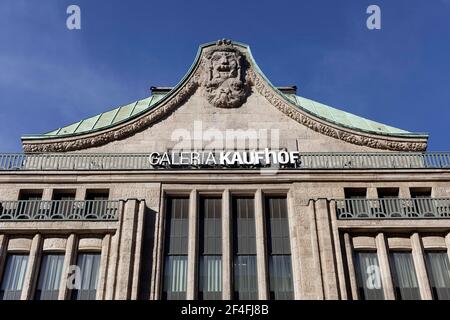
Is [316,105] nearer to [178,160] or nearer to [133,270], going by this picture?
[178,160]

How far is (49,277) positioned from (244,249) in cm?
931

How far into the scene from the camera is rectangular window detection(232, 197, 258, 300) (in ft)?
88.3

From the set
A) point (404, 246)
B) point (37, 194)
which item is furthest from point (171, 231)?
point (404, 246)

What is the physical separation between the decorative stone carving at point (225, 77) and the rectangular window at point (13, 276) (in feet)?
45.6

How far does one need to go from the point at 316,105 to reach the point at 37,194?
1839 cm

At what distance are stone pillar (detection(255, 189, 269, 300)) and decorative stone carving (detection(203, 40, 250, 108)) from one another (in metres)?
7.06

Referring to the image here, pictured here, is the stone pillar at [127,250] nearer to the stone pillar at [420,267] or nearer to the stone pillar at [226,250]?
the stone pillar at [226,250]

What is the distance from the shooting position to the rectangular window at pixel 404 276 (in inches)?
1045

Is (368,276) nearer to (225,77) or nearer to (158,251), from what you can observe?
(158,251)

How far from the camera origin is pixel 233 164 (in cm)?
3045

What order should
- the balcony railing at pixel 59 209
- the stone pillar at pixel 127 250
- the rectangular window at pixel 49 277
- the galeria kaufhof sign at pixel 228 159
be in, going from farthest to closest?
the galeria kaufhof sign at pixel 228 159
the balcony railing at pixel 59 209
the rectangular window at pixel 49 277
the stone pillar at pixel 127 250

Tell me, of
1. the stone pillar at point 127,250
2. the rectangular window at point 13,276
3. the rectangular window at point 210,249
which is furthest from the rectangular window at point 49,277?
the rectangular window at point 210,249

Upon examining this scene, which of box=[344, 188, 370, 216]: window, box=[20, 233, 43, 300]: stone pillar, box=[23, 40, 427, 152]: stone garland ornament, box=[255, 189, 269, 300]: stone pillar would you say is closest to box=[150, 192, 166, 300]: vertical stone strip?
box=[255, 189, 269, 300]: stone pillar
